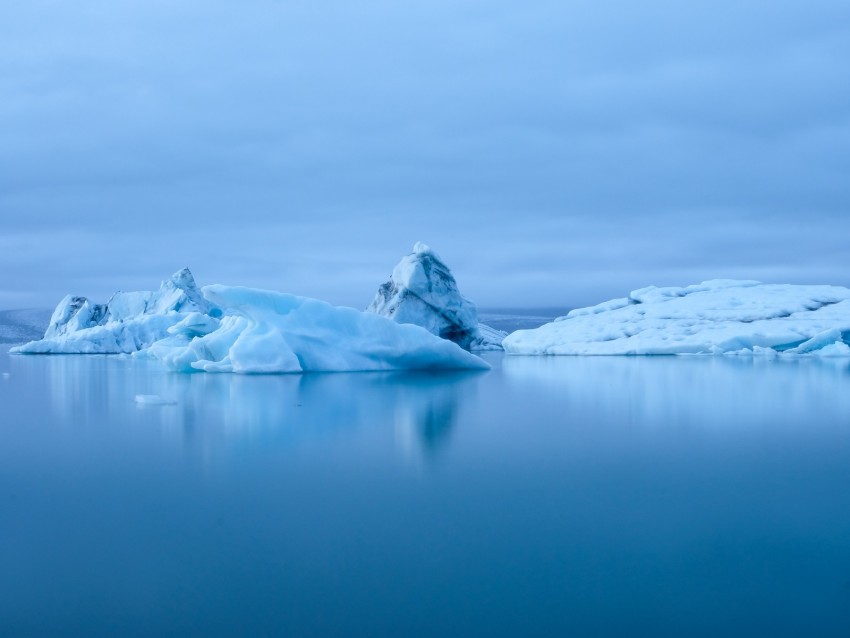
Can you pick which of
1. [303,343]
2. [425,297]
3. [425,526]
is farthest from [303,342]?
[425,297]

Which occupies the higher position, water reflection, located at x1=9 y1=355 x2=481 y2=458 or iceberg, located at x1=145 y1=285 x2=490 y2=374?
iceberg, located at x1=145 y1=285 x2=490 y2=374

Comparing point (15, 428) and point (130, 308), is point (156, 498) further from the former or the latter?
point (130, 308)

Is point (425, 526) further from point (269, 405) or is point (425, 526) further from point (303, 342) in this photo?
point (303, 342)

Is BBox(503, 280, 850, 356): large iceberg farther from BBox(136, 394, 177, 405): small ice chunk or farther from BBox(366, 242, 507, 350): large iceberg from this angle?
BBox(136, 394, 177, 405): small ice chunk

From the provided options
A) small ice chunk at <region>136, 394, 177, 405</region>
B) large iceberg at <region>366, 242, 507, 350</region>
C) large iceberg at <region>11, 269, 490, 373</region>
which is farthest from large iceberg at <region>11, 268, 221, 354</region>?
small ice chunk at <region>136, 394, 177, 405</region>

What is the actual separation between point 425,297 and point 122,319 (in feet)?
34.1

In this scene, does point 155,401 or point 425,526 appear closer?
point 425,526

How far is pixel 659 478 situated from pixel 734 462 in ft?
2.11

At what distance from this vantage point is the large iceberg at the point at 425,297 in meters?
21.7

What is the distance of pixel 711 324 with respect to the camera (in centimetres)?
1762

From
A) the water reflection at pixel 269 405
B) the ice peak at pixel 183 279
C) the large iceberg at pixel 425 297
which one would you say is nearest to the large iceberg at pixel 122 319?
the ice peak at pixel 183 279

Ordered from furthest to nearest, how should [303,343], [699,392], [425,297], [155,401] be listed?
[425,297], [303,343], [699,392], [155,401]

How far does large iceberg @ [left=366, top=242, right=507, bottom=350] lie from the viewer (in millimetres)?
21703

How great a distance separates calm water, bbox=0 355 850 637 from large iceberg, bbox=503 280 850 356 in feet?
37.8
